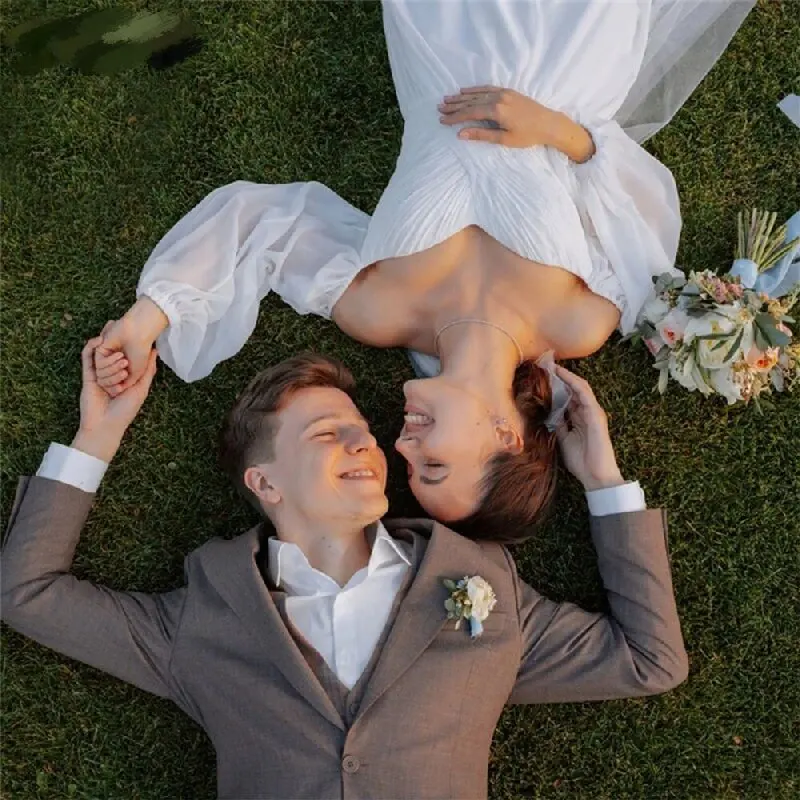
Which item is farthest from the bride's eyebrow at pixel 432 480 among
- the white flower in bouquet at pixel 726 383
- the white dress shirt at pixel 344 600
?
the white flower in bouquet at pixel 726 383

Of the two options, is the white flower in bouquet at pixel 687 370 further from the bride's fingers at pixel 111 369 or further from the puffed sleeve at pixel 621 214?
the bride's fingers at pixel 111 369

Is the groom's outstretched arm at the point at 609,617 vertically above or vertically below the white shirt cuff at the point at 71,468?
above

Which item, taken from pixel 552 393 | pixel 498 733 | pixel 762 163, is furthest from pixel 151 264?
pixel 762 163

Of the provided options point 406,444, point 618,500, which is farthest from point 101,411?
point 618,500

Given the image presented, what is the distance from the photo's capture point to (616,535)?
355 centimetres

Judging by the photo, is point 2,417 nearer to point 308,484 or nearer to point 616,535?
point 308,484

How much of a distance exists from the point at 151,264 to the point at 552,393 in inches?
68.9

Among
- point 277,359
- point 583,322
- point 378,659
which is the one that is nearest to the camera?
point 378,659

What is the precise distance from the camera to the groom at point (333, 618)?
317 cm

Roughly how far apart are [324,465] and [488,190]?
126 centimetres

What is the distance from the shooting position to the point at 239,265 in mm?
3816

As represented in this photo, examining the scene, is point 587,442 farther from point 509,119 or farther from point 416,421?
point 509,119

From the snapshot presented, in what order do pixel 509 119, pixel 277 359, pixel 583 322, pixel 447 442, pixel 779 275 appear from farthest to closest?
pixel 277 359, pixel 779 275, pixel 583 322, pixel 509 119, pixel 447 442

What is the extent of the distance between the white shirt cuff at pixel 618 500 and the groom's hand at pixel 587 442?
1.1 inches
